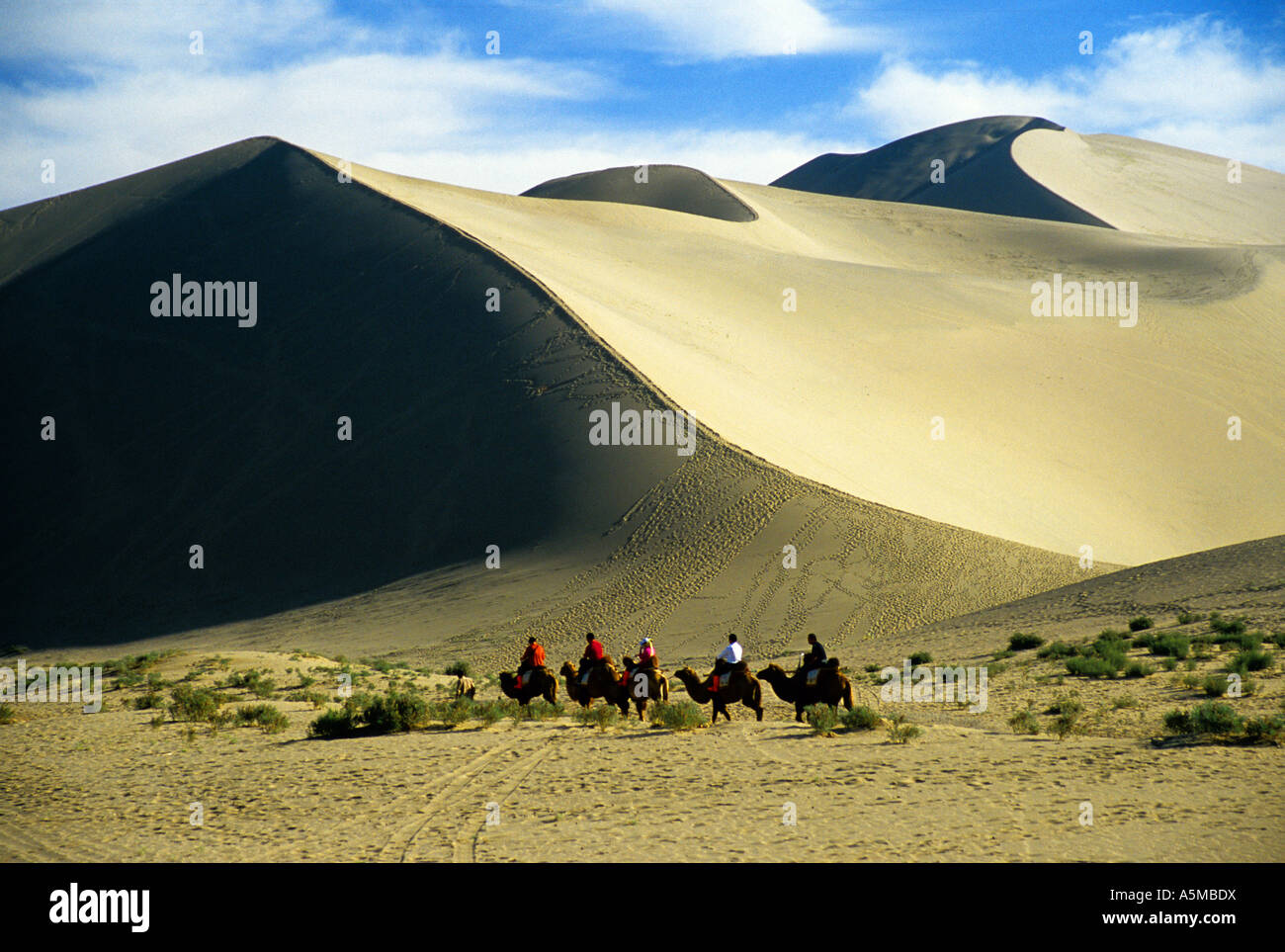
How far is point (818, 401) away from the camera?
38.0m

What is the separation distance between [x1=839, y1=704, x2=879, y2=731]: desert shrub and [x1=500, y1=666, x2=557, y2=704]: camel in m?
4.66

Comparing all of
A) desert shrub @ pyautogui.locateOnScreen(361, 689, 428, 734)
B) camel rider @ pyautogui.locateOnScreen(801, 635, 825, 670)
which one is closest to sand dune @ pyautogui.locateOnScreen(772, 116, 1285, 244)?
camel rider @ pyautogui.locateOnScreen(801, 635, 825, 670)

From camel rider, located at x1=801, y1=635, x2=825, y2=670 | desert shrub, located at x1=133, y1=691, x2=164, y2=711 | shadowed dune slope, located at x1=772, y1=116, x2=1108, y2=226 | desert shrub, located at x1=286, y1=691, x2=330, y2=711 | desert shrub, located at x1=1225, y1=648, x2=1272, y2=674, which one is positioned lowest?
desert shrub, located at x1=286, y1=691, x2=330, y2=711

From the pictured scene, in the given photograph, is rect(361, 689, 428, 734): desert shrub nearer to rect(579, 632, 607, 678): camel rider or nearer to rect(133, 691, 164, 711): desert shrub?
rect(579, 632, 607, 678): camel rider

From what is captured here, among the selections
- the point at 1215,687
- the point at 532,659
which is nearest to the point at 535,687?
the point at 532,659

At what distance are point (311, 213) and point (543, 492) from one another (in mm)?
25700

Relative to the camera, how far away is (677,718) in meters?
13.2

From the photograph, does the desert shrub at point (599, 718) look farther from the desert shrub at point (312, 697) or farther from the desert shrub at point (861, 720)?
the desert shrub at point (312, 697)

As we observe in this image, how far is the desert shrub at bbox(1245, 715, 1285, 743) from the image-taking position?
10180mm

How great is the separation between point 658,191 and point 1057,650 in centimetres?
7822

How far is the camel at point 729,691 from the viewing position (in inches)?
540

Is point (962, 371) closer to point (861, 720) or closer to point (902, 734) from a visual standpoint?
point (861, 720)
